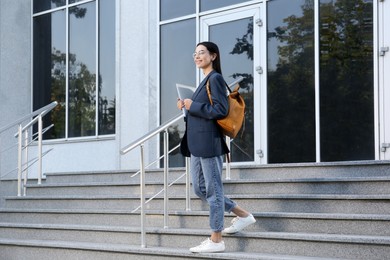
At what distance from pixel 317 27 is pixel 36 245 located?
4245 mm

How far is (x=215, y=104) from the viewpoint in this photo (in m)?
6.25

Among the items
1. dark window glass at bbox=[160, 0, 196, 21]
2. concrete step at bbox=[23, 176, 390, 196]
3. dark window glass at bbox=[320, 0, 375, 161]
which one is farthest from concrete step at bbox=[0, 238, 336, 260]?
dark window glass at bbox=[160, 0, 196, 21]

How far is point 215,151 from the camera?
6.28 meters

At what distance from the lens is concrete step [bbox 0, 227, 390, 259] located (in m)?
5.87

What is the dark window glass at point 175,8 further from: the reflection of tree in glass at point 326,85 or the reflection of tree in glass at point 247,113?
the reflection of tree in glass at point 326,85

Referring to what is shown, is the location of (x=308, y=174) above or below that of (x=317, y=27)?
below

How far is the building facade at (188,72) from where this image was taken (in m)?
9.00

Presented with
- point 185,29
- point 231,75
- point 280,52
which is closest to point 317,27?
point 280,52

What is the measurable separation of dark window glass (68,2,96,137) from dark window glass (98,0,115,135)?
19 centimetres

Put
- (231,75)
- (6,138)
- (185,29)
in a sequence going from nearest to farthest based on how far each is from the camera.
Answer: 1. (231,75)
2. (185,29)
3. (6,138)

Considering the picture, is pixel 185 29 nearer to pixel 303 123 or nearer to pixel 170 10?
pixel 170 10

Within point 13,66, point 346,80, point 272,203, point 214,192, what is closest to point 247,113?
point 346,80

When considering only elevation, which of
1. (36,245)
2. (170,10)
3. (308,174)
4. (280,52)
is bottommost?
(36,245)

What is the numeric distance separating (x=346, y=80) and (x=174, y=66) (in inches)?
116
